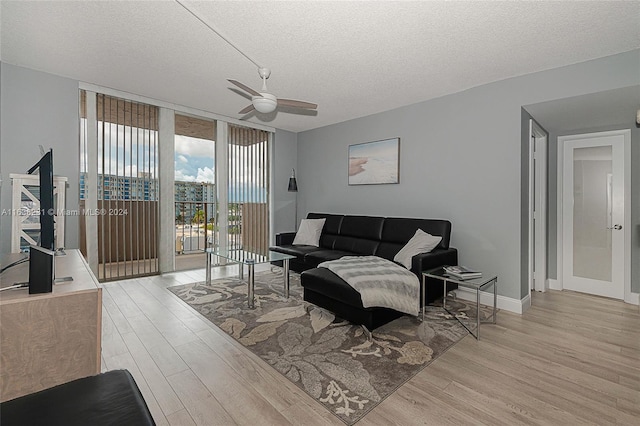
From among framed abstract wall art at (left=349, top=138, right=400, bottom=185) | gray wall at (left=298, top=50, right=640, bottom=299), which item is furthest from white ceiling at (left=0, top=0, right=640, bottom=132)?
framed abstract wall art at (left=349, top=138, right=400, bottom=185)

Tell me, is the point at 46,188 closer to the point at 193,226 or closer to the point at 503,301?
the point at 503,301

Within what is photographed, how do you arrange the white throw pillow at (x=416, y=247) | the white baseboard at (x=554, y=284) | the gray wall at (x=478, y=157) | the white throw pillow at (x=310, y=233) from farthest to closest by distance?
the white throw pillow at (x=310, y=233) → the white baseboard at (x=554, y=284) → the white throw pillow at (x=416, y=247) → the gray wall at (x=478, y=157)

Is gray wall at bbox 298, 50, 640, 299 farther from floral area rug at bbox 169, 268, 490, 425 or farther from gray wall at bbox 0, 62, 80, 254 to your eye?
gray wall at bbox 0, 62, 80, 254

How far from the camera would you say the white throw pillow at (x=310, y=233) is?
4.97 meters

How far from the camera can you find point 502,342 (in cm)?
259

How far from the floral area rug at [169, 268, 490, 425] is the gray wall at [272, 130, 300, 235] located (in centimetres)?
257

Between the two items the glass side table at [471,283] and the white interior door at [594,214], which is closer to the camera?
the glass side table at [471,283]

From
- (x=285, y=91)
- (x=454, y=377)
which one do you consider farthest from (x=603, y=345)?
(x=285, y=91)

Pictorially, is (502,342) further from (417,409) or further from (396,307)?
(417,409)

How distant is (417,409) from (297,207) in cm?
503

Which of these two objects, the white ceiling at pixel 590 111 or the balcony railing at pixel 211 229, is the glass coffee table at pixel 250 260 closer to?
the balcony railing at pixel 211 229

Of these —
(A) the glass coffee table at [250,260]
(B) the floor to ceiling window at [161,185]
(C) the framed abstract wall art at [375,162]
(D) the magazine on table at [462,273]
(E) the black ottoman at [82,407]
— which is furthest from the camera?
(C) the framed abstract wall art at [375,162]

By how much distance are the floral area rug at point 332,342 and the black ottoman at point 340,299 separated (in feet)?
0.45

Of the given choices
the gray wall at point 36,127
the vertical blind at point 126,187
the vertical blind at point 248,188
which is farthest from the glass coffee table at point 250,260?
the gray wall at point 36,127
